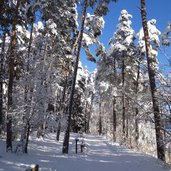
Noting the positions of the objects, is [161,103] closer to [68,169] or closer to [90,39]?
[68,169]

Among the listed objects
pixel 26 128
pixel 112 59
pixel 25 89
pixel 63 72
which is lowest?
pixel 26 128

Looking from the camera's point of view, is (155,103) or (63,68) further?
(63,68)

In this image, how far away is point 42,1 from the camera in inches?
780

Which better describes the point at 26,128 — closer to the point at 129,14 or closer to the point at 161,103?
the point at 161,103

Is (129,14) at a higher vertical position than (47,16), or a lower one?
higher

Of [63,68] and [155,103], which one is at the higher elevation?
[63,68]

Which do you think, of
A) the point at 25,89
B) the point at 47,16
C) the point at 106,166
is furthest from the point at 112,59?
the point at 106,166

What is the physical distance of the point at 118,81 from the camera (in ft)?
107

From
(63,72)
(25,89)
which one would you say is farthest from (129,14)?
(25,89)

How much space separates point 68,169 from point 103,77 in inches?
819

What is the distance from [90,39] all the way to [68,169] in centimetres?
1285

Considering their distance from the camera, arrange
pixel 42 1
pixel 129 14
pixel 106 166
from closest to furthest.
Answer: pixel 106 166
pixel 42 1
pixel 129 14

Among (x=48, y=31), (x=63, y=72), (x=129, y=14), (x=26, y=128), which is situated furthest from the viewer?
(x=129, y=14)

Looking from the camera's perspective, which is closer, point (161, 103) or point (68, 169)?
point (161, 103)
